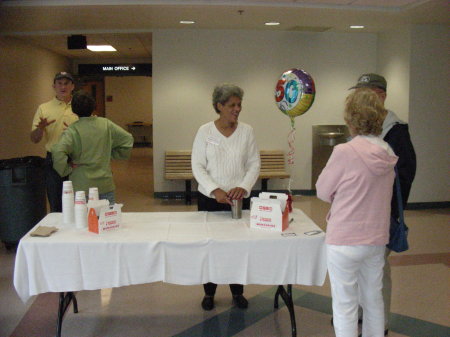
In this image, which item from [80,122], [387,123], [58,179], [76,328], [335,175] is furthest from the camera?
[58,179]

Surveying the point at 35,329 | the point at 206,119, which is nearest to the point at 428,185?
the point at 206,119

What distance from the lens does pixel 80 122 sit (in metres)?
3.51

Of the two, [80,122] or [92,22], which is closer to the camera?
[80,122]

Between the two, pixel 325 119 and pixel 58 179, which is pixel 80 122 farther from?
pixel 325 119

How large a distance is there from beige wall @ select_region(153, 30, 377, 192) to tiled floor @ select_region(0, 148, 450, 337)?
385 cm

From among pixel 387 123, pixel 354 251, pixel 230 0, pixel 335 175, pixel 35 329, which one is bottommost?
pixel 35 329

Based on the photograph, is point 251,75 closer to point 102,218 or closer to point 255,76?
point 255,76

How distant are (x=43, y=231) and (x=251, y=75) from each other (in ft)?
18.8

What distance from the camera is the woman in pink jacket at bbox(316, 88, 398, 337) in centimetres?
231

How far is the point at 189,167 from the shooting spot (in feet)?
25.8

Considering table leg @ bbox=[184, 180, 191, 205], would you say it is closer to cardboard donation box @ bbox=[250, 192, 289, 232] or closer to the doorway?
cardboard donation box @ bbox=[250, 192, 289, 232]

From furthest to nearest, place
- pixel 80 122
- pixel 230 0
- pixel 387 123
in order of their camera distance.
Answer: pixel 230 0 < pixel 80 122 < pixel 387 123

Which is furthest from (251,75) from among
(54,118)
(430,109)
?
(54,118)

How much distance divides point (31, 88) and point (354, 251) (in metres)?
8.55
